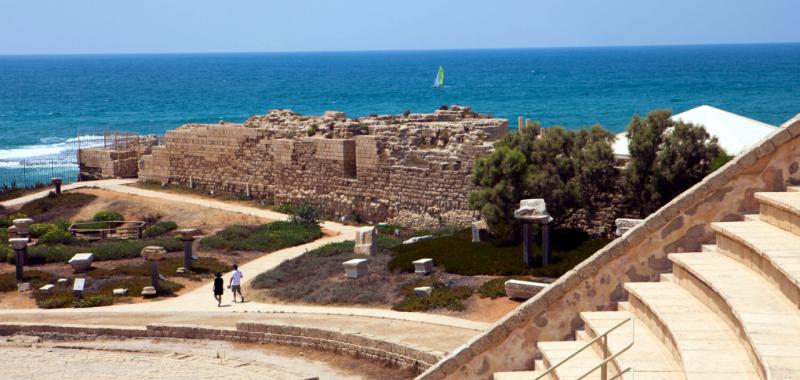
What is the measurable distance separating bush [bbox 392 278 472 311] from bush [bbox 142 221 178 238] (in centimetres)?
1277

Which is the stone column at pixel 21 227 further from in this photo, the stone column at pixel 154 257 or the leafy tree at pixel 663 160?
the leafy tree at pixel 663 160

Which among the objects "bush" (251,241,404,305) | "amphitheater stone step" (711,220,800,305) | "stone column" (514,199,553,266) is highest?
"amphitheater stone step" (711,220,800,305)

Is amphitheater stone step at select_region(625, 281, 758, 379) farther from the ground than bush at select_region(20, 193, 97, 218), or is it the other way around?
amphitheater stone step at select_region(625, 281, 758, 379)

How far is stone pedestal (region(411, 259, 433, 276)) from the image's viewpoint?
21.9m

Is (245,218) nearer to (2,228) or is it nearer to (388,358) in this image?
(2,228)

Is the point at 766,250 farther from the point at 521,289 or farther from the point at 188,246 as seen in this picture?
the point at 188,246

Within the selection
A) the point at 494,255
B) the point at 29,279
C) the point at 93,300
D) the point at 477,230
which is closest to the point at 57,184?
the point at 29,279

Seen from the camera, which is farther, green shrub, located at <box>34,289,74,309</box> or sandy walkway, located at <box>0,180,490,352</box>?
green shrub, located at <box>34,289,74,309</box>

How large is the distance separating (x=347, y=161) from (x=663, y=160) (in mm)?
11774

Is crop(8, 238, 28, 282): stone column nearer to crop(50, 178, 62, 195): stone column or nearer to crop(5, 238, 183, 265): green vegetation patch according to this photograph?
crop(5, 238, 183, 265): green vegetation patch

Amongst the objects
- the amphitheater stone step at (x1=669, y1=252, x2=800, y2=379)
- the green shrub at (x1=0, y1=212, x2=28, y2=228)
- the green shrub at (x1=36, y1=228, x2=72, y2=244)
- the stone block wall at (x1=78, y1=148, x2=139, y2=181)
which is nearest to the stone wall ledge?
the amphitheater stone step at (x1=669, y1=252, x2=800, y2=379)

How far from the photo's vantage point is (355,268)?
22.5 m

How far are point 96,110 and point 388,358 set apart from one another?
3698 inches

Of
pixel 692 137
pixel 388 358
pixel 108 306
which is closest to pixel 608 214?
pixel 692 137
